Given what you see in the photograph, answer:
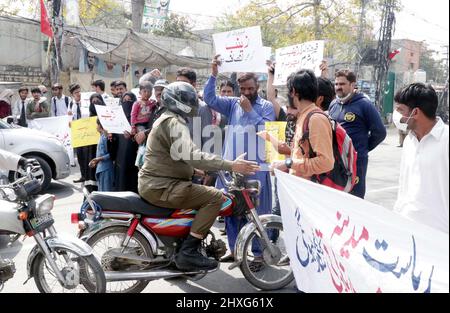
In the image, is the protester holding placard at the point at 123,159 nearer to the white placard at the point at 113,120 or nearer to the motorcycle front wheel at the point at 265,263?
the white placard at the point at 113,120

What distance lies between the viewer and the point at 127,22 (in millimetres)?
39656

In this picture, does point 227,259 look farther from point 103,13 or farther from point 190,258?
point 103,13

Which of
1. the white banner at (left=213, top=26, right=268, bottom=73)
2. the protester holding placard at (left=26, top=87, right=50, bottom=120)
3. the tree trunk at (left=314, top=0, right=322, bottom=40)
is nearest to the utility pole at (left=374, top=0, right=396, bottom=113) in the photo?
the tree trunk at (left=314, top=0, right=322, bottom=40)

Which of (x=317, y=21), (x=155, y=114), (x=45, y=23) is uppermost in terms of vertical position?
(x=317, y=21)

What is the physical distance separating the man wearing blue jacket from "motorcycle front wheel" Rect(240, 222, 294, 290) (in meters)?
0.92

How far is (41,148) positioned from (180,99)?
4991 mm

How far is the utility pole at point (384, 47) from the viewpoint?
68.3 feet

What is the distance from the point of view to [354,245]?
7.54 feet

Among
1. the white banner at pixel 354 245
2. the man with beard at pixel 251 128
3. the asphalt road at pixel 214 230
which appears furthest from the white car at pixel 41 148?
the white banner at pixel 354 245

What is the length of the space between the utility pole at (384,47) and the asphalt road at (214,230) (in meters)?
10.7

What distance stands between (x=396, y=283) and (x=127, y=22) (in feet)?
132

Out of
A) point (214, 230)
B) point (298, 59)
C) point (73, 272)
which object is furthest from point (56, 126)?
point (73, 272)

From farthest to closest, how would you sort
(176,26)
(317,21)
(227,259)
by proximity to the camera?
(176,26) < (317,21) < (227,259)
